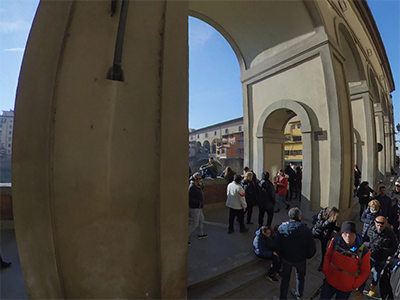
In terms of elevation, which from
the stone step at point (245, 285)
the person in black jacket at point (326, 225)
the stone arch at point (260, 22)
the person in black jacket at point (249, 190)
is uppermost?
the stone arch at point (260, 22)

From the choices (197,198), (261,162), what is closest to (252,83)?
(261,162)

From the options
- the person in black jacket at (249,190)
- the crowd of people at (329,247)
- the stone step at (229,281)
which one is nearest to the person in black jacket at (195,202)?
the crowd of people at (329,247)

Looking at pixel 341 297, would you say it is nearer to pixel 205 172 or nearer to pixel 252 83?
pixel 205 172

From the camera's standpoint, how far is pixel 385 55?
17.8 meters

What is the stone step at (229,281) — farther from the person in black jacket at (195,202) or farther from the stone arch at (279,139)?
the stone arch at (279,139)

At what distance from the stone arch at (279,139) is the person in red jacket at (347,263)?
416 centimetres

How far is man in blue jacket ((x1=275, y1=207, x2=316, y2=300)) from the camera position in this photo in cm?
269

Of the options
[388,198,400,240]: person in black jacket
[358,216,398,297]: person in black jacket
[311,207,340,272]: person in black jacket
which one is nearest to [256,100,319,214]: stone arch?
[388,198,400,240]: person in black jacket

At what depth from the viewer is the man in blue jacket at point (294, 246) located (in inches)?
106

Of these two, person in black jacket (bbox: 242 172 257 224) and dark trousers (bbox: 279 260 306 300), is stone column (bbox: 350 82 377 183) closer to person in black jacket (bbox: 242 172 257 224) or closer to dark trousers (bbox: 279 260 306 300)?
person in black jacket (bbox: 242 172 257 224)

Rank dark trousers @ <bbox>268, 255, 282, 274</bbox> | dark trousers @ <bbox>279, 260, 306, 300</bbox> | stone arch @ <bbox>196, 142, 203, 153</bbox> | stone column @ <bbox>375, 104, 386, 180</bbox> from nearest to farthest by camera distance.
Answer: dark trousers @ <bbox>279, 260, 306, 300</bbox>
dark trousers @ <bbox>268, 255, 282, 274</bbox>
stone column @ <bbox>375, 104, 386, 180</bbox>
stone arch @ <bbox>196, 142, 203, 153</bbox>

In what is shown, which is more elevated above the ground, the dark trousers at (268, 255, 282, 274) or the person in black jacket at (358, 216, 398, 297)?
the person in black jacket at (358, 216, 398, 297)

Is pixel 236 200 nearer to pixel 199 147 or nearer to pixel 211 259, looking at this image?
pixel 211 259

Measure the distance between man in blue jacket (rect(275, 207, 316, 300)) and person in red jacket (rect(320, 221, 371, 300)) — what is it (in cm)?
28
